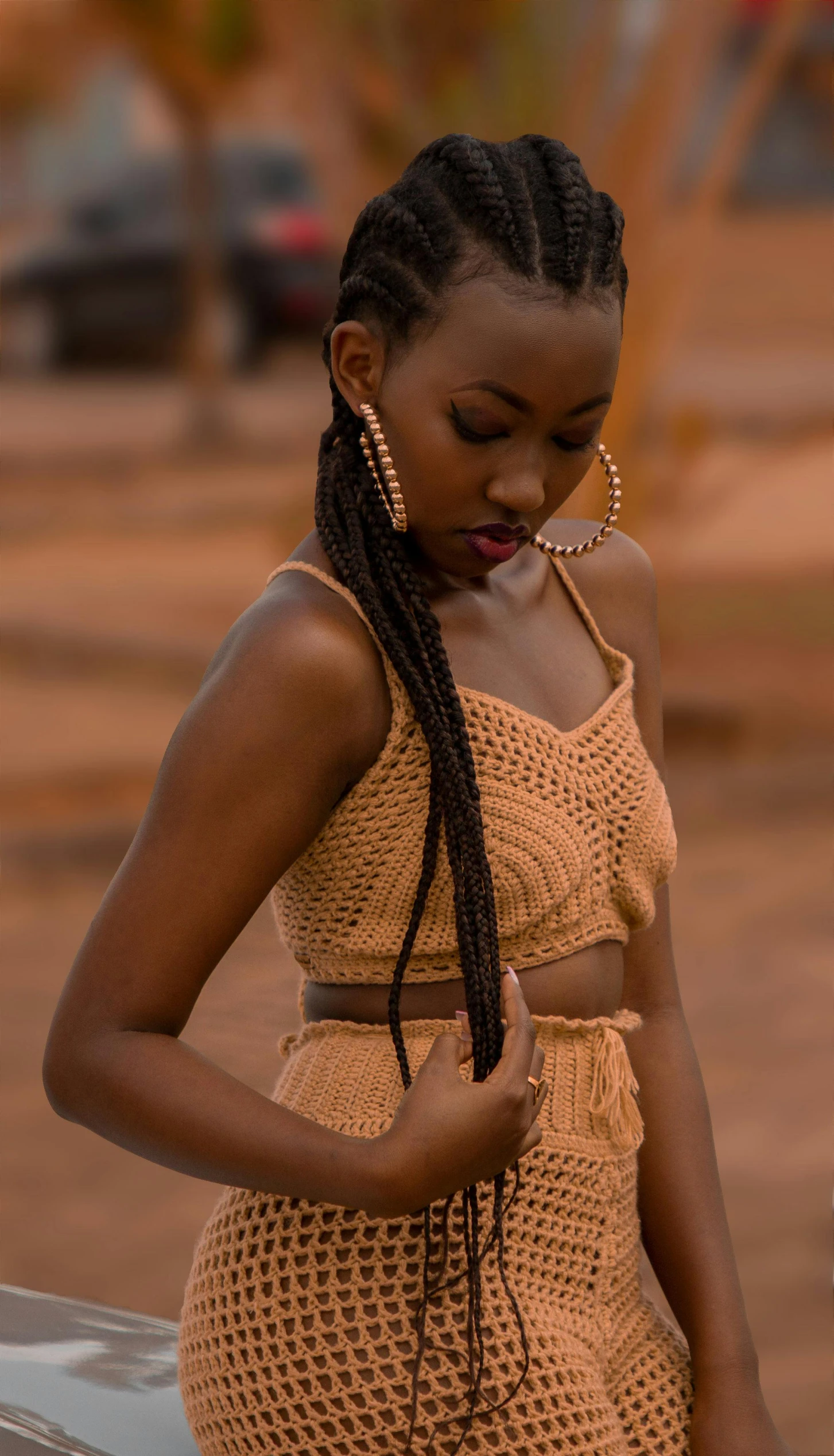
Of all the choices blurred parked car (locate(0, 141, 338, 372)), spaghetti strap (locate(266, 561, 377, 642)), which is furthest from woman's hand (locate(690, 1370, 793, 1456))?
blurred parked car (locate(0, 141, 338, 372))

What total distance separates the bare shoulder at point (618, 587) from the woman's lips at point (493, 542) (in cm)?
25

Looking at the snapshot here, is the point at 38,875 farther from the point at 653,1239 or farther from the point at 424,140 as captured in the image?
the point at 653,1239

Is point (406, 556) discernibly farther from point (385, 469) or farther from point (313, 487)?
point (313, 487)

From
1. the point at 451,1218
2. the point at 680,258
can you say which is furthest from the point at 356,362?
the point at 680,258

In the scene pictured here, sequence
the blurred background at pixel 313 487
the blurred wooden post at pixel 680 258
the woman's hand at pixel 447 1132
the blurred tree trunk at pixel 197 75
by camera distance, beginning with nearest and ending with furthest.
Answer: the woman's hand at pixel 447 1132 < the blurred background at pixel 313 487 < the blurred wooden post at pixel 680 258 < the blurred tree trunk at pixel 197 75

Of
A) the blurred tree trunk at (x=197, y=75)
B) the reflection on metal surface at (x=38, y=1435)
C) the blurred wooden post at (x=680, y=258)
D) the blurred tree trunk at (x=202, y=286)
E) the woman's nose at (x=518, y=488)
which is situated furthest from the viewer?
the blurred tree trunk at (x=202, y=286)

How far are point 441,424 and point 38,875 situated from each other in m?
5.15

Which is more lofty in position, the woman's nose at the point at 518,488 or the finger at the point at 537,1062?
the woman's nose at the point at 518,488

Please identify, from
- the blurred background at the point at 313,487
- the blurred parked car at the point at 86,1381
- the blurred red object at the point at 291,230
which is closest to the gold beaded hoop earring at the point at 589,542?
the blurred parked car at the point at 86,1381

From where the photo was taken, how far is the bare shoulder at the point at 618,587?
5.66ft

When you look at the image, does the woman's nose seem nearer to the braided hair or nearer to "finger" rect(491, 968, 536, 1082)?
the braided hair

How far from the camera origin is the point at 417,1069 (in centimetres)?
145

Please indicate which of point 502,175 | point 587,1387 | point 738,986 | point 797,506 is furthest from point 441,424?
point 797,506

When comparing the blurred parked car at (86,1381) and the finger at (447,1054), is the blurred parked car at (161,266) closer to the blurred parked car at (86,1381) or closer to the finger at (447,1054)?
the blurred parked car at (86,1381)
